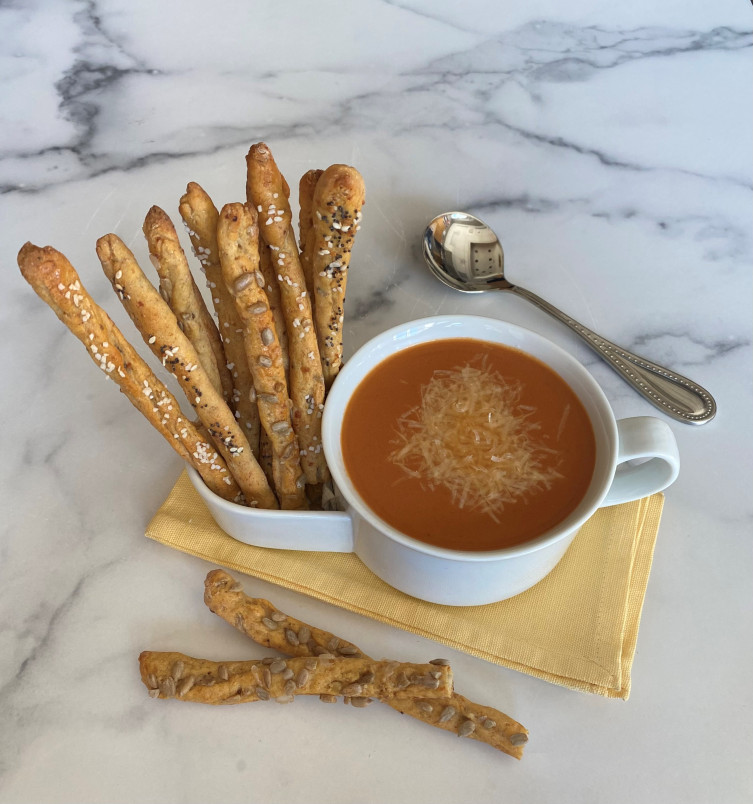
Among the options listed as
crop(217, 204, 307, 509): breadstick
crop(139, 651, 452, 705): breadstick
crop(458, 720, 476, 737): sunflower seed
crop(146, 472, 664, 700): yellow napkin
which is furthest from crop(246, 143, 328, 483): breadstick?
crop(458, 720, 476, 737): sunflower seed

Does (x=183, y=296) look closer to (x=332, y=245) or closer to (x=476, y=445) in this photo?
(x=332, y=245)

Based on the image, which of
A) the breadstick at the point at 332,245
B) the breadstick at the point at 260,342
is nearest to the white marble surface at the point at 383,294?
the breadstick at the point at 260,342

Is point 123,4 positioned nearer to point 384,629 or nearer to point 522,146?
point 522,146

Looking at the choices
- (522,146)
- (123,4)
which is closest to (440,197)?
(522,146)

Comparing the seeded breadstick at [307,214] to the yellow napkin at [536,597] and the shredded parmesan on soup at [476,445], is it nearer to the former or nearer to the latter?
the shredded parmesan on soup at [476,445]

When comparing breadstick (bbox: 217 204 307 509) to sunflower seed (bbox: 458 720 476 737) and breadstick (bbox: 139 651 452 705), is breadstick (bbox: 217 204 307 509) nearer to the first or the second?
breadstick (bbox: 139 651 452 705)

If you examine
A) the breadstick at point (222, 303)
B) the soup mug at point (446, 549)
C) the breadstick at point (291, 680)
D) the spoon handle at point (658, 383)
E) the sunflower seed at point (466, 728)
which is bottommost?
the sunflower seed at point (466, 728)

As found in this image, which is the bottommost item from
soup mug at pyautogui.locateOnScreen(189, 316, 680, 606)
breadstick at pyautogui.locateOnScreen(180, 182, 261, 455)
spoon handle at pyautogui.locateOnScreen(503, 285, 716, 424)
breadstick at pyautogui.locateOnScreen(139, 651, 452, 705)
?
breadstick at pyautogui.locateOnScreen(139, 651, 452, 705)
